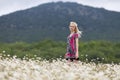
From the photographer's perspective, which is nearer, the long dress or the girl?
the girl

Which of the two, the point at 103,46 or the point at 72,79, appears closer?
the point at 72,79

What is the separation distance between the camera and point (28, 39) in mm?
159875

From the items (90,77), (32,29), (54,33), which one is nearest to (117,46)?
(90,77)

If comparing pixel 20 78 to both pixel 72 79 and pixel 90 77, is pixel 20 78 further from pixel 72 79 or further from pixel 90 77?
pixel 90 77

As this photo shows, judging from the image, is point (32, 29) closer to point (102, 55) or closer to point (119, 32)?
point (119, 32)

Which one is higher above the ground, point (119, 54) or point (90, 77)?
point (90, 77)

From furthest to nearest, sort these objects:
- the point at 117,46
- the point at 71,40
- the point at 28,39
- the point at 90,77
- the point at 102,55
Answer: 1. the point at 28,39
2. the point at 117,46
3. the point at 102,55
4. the point at 71,40
5. the point at 90,77

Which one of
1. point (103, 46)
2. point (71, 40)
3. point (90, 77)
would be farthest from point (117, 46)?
point (90, 77)

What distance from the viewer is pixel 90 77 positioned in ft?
30.7

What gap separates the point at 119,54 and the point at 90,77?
4745cm

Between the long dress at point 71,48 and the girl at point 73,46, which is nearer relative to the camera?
the girl at point 73,46

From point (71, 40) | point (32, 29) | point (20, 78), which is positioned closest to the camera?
point (20, 78)

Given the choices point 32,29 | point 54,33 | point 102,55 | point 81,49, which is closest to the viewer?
point 102,55

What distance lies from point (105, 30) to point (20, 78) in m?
182
